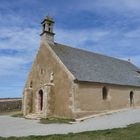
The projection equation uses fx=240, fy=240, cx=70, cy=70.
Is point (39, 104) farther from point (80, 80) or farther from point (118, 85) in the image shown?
point (118, 85)

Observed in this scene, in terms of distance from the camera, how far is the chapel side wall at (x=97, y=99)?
21.1m

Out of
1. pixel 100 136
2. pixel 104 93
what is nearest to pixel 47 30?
pixel 104 93

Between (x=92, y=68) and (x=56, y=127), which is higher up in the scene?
(x=92, y=68)

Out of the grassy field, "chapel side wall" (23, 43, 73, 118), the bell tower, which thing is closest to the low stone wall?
"chapel side wall" (23, 43, 73, 118)

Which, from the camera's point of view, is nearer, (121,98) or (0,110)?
(121,98)

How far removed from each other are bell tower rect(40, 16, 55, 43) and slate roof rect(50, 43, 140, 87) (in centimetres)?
94

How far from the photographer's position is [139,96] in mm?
29672

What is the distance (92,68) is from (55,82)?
4.40m

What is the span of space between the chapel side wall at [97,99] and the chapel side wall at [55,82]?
813mm

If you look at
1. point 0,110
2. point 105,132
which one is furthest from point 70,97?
point 0,110

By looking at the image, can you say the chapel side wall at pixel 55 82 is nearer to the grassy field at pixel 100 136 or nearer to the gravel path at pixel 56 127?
the gravel path at pixel 56 127

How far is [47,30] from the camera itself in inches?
1036

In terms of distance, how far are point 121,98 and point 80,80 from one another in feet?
23.9

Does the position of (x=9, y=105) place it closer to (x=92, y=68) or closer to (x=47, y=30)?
(x=47, y=30)
